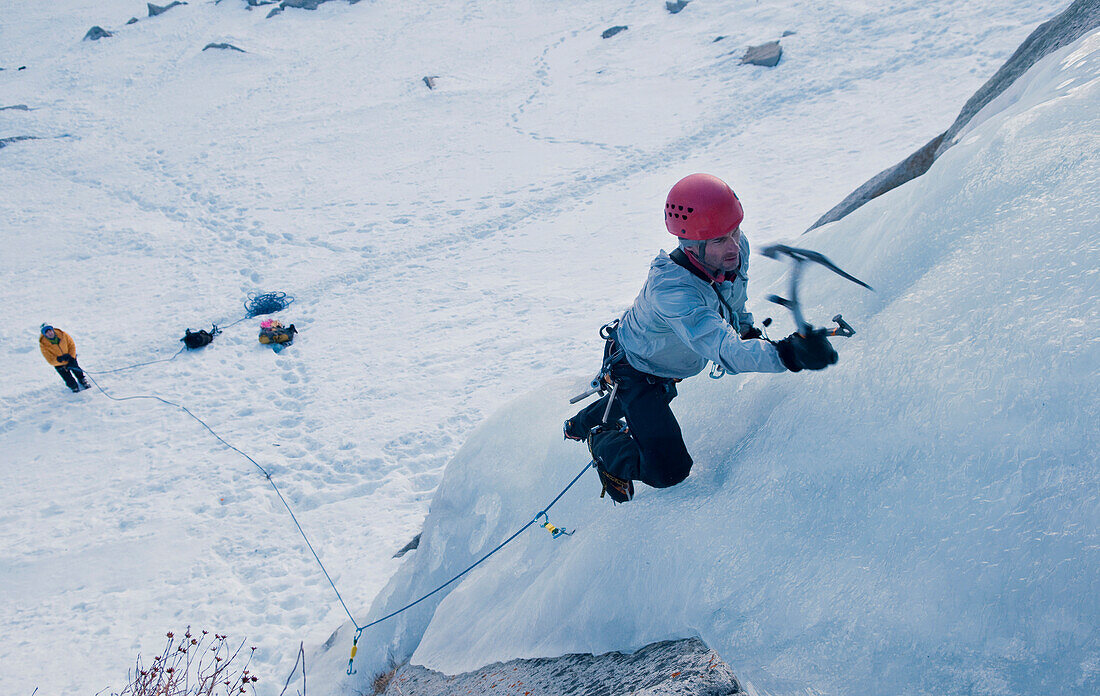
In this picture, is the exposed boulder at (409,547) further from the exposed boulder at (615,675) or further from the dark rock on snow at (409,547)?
the exposed boulder at (615,675)

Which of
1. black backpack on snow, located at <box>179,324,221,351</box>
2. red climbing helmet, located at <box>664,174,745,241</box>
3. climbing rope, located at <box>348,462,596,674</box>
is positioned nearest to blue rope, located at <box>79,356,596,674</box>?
climbing rope, located at <box>348,462,596,674</box>

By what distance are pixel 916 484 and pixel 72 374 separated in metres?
11.7

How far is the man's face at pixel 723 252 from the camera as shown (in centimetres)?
282

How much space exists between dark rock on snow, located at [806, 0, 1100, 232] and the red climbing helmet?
247cm

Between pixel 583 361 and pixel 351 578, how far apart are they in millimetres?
3956

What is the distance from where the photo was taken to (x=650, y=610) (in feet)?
9.10

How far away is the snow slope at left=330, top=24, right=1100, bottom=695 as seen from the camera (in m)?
1.92

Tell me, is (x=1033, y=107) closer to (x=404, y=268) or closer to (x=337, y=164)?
(x=404, y=268)

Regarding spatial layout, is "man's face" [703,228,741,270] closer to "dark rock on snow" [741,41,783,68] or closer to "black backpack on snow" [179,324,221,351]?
"black backpack on snow" [179,324,221,351]

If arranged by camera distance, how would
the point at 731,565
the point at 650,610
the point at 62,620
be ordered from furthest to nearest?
the point at 62,620 → the point at 650,610 → the point at 731,565

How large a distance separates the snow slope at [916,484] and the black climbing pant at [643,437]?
0.14 meters

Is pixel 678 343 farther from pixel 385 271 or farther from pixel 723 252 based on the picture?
pixel 385 271

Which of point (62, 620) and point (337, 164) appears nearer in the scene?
point (62, 620)

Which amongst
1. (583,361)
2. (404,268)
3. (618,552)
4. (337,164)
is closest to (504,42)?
(337,164)
